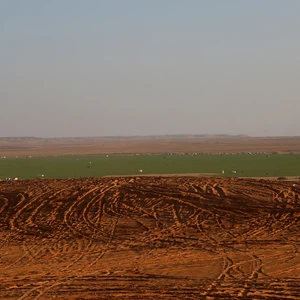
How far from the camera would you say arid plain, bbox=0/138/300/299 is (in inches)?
569

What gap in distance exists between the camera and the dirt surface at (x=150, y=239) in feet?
47.4

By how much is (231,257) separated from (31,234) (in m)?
9.07

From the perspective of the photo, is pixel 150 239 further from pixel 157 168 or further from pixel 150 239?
pixel 157 168

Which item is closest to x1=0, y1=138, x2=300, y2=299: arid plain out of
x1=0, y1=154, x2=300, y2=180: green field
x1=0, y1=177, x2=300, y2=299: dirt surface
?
x1=0, y1=177, x2=300, y2=299: dirt surface

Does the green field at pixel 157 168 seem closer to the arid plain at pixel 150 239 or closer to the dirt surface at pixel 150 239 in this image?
the dirt surface at pixel 150 239

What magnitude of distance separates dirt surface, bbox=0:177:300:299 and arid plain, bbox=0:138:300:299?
4cm

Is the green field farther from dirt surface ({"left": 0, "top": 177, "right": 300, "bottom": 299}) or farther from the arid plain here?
the arid plain

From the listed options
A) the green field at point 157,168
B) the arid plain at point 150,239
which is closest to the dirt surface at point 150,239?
the arid plain at point 150,239

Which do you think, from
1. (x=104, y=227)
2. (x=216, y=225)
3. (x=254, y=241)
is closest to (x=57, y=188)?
(x=104, y=227)

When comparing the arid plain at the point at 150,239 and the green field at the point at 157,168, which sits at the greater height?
the green field at the point at 157,168

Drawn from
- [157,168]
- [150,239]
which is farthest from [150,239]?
[157,168]

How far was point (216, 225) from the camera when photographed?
78.2ft

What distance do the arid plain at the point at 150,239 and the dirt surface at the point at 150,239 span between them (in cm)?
4

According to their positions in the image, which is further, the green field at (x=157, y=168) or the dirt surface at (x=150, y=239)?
the green field at (x=157, y=168)
